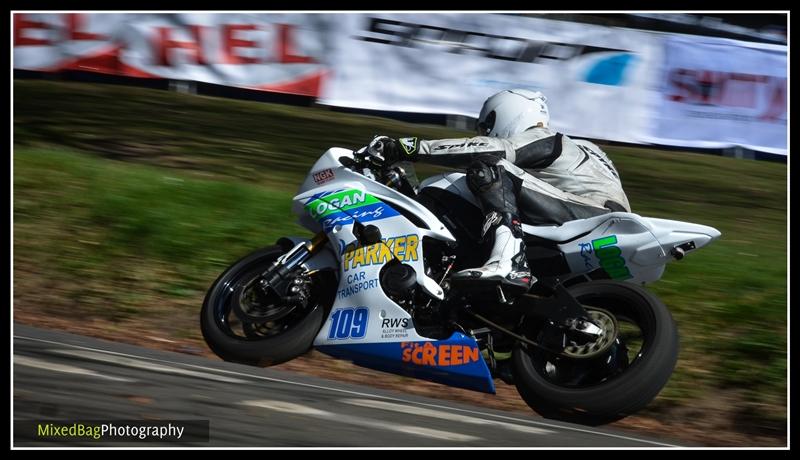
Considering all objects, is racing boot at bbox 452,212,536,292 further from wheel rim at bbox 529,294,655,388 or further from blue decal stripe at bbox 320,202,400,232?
blue decal stripe at bbox 320,202,400,232

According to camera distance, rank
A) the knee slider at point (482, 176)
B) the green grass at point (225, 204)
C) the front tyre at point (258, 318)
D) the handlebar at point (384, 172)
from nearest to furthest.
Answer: the knee slider at point (482, 176) → the front tyre at point (258, 318) → the handlebar at point (384, 172) → the green grass at point (225, 204)

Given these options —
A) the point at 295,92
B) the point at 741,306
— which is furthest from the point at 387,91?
the point at 741,306

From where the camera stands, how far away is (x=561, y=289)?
17.8 feet

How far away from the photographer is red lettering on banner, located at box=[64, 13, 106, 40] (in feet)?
45.8

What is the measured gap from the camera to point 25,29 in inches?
554

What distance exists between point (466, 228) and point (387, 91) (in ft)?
26.0

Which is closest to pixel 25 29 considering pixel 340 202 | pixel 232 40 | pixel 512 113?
pixel 232 40

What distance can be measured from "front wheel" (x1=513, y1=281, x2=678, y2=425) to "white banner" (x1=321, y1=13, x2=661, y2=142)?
8039mm

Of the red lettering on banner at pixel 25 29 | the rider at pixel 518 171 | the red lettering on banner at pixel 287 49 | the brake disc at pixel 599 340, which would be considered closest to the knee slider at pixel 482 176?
the rider at pixel 518 171

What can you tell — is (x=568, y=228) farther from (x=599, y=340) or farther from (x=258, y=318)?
(x=258, y=318)

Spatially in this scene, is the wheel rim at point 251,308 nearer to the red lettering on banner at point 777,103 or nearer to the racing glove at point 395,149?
the racing glove at point 395,149

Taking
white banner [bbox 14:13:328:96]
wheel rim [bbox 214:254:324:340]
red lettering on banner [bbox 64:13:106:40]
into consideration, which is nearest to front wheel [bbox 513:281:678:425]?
wheel rim [bbox 214:254:324:340]

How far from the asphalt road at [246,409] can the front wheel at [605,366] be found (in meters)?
0.14

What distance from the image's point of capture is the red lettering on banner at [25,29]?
14.0 m
